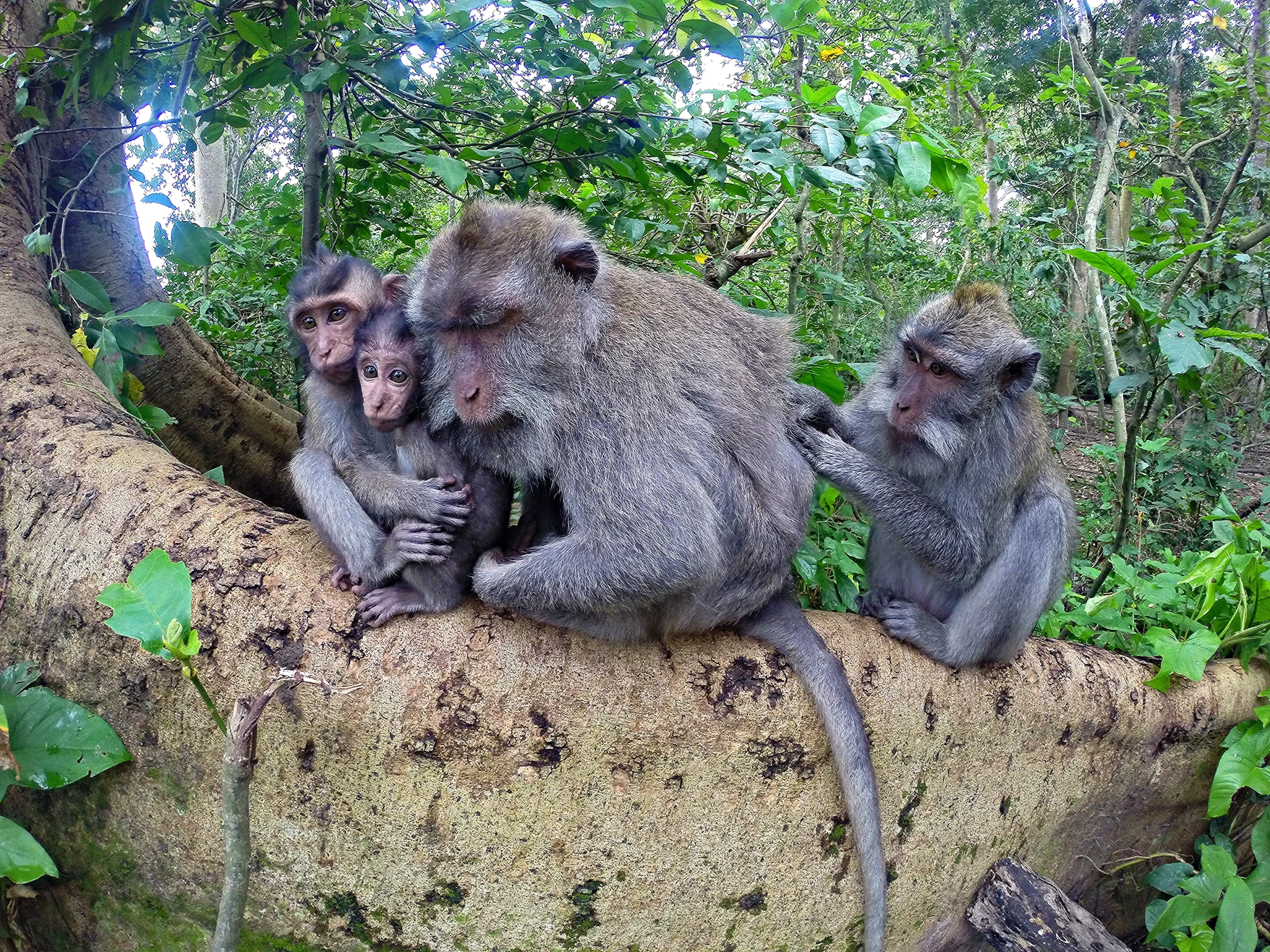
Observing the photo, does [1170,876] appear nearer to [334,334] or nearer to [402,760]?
[402,760]

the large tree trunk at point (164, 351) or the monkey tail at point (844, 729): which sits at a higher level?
the large tree trunk at point (164, 351)

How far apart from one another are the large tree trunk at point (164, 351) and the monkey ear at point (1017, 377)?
3.89 metres

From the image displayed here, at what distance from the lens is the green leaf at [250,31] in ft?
10.5

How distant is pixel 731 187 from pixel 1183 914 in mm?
3749

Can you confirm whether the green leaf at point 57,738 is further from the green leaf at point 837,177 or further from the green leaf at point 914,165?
the green leaf at point 914,165

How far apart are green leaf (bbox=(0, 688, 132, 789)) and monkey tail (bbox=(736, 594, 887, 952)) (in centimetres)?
208

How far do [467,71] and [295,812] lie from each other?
12.2 feet

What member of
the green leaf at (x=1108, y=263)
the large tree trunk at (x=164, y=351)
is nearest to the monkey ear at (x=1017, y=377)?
the green leaf at (x=1108, y=263)

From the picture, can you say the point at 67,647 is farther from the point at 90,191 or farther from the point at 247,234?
the point at 247,234

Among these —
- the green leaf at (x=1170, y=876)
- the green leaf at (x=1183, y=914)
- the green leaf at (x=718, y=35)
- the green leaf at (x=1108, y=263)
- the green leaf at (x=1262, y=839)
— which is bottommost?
the green leaf at (x=1170, y=876)

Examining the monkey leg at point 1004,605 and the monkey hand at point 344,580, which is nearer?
the monkey hand at point 344,580

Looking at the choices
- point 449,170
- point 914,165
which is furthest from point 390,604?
point 914,165

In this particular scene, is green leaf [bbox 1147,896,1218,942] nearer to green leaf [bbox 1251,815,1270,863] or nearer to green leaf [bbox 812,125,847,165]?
green leaf [bbox 1251,815,1270,863]

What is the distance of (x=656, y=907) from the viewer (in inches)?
111
